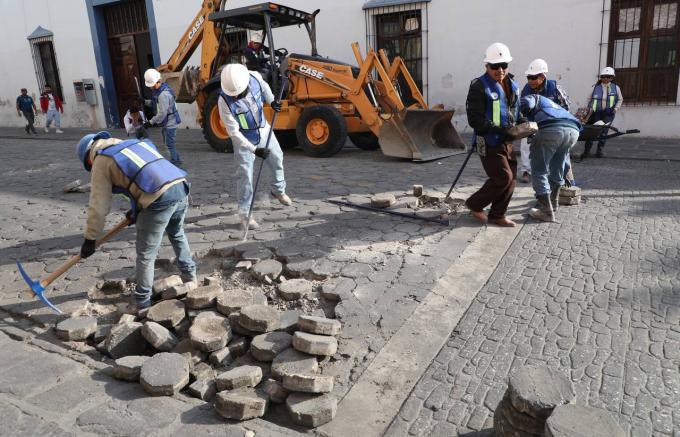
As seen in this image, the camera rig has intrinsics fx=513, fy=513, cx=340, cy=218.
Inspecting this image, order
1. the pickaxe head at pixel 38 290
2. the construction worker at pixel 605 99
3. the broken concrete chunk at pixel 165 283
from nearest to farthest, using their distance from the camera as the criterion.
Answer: the pickaxe head at pixel 38 290
the broken concrete chunk at pixel 165 283
the construction worker at pixel 605 99

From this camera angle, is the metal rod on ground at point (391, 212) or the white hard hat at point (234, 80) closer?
the white hard hat at point (234, 80)

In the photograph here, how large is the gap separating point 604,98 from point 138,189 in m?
7.34

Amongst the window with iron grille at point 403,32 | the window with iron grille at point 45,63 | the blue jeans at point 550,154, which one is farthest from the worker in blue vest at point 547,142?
the window with iron grille at point 45,63

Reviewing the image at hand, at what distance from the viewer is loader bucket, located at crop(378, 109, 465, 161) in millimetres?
7980

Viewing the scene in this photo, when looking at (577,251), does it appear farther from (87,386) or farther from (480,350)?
(87,386)

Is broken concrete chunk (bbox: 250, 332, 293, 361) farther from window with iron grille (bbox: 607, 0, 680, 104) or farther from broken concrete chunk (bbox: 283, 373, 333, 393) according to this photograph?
window with iron grille (bbox: 607, 0, 680, 104)

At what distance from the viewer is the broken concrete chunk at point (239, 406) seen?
240 cm

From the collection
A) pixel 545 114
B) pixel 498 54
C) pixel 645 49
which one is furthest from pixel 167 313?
pixel 645 49

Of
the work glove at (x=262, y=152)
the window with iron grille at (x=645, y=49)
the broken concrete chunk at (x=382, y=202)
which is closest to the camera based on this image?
the work glove at (x=262, y=152)

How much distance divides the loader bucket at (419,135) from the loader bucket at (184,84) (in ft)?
13.7

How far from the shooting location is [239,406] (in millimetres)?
2396

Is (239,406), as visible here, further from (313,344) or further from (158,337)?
(158,337)

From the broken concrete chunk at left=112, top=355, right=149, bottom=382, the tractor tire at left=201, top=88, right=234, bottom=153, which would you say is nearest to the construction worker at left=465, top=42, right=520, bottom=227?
the broken concrete chunk at left=112, top=355, right=149, bottom=382

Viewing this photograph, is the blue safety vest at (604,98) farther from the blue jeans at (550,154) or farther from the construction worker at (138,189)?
the construction worker at (138,189)
